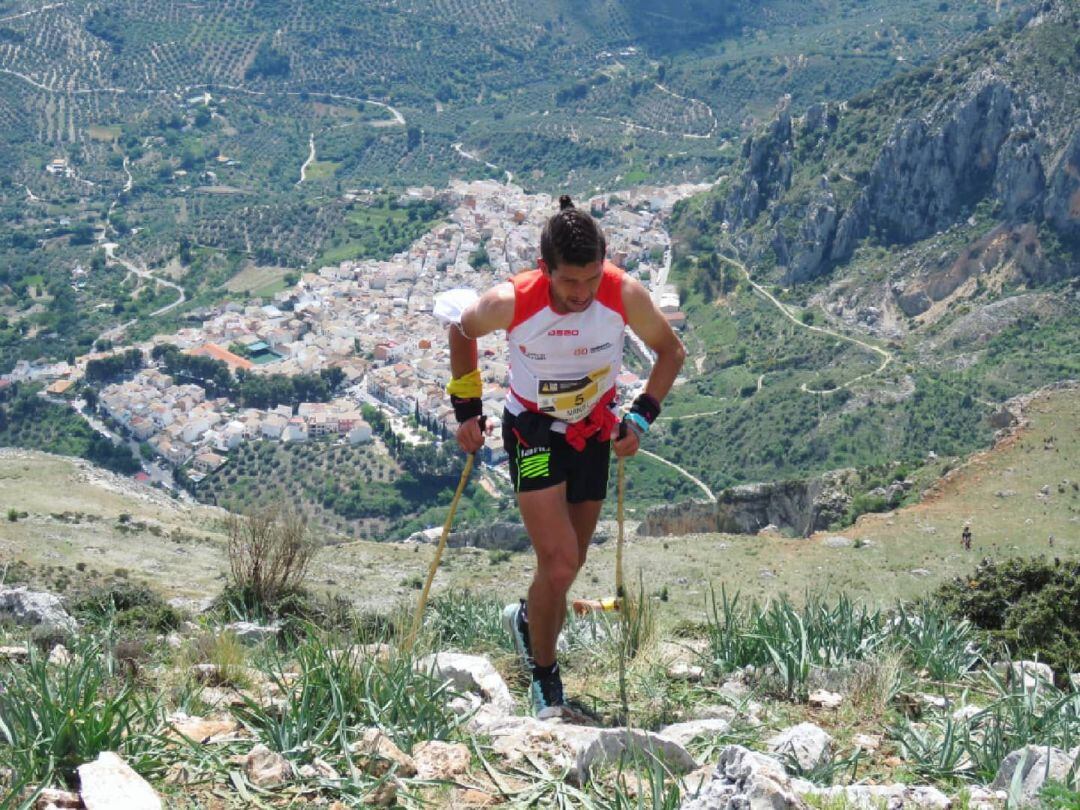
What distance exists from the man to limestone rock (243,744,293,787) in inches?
48.1

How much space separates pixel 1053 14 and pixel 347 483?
43.1 m

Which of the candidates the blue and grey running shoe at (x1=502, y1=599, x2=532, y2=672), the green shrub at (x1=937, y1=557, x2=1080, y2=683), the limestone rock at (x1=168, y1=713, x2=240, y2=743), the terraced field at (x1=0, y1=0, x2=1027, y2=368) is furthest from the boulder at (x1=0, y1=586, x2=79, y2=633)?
the terraced field at (x1=0, y1=0, x2=1027, y2=368)

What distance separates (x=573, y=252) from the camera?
4309 mm

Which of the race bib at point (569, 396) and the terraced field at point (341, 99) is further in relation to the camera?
the terraced field at point (341, 99)

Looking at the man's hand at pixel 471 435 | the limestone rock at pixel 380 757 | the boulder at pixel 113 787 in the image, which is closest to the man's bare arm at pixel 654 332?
the man's hand at pixel 471 435

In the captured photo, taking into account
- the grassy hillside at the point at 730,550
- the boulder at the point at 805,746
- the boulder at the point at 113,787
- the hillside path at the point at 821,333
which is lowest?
the hillside path at the point at 821,333

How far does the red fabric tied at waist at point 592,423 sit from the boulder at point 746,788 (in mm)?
1592

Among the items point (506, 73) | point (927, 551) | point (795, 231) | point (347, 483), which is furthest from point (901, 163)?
point (506, 73)

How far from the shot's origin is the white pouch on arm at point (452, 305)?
482cm

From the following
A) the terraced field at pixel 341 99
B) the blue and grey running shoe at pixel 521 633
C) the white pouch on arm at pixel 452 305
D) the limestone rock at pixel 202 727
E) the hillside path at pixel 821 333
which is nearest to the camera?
the limestone rock at pixel 202 727

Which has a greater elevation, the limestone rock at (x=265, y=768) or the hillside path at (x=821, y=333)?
the limestone rock at (x=265, y=768)

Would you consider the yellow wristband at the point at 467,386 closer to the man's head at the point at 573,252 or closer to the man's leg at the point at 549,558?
the man's leg at the point at 549,558

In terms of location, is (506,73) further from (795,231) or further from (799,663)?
(799,663)

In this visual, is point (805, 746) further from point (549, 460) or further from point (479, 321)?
point (479, 321)
